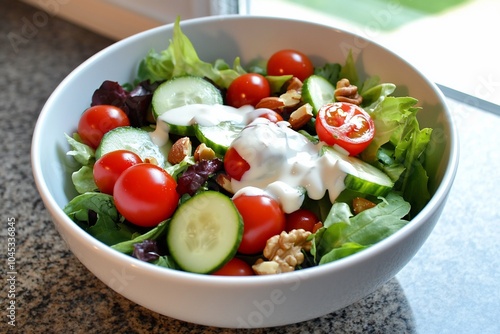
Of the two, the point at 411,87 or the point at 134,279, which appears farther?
the point at 411,87

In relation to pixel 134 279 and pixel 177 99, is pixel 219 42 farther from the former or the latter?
pixel 134 279

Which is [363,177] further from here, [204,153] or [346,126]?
[204,153]

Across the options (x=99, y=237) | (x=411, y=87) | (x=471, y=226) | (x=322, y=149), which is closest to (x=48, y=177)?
(x=99, y=237)

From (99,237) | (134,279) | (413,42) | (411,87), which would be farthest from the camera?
(413,42)

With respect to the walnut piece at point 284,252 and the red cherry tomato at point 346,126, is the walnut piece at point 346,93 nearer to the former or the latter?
the red cherry tomato at point 346,126

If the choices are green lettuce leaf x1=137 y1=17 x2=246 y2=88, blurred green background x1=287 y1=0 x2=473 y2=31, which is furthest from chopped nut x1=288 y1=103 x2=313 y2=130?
blurred green background x1=287 y1=0 x2=473 y2=31

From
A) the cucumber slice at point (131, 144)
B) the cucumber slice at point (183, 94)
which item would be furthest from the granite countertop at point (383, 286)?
the cucumber slice at point (183, 94)
